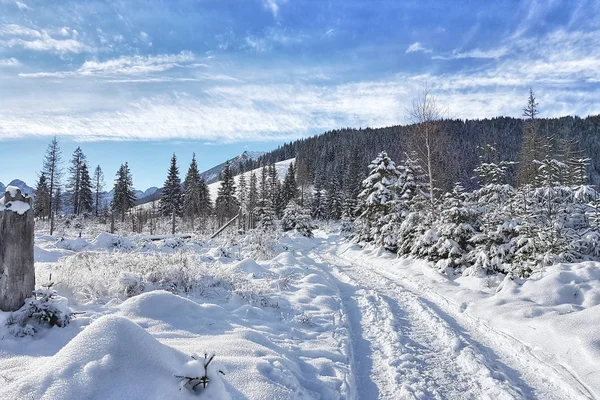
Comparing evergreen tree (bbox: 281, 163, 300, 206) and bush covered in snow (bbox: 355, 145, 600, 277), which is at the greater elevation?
evergreen tree (bbox: 281, 163, 300, 206)

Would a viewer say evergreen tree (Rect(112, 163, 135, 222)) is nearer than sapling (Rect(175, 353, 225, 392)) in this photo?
No

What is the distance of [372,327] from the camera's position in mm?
6578

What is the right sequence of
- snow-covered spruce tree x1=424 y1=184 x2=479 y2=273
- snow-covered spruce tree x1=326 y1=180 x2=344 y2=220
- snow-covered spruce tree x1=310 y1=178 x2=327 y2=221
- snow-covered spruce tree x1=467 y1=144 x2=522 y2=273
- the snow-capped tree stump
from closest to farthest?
the snow-capped tree stump, snow-covered spruce tree x1=467 y1=144 x2=522 y2=273, snow-covered spruce tree x1=424 y1=184 x2=479 y2=273, snow-covered spruce tree x1=326 y1=180 x2=344 y2=220, snow-covered spruce tree x1=310 y1=178 x2=327 y2=221

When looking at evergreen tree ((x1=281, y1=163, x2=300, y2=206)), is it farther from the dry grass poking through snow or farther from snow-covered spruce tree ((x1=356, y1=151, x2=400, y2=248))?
the dry grass poking through snow

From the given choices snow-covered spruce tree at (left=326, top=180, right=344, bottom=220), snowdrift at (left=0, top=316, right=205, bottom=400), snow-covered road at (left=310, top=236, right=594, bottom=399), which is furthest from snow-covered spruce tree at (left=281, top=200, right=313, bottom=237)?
snowdrift at (left=0, top=316, right=205, bottom=400)

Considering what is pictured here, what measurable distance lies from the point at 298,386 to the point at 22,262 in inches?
166

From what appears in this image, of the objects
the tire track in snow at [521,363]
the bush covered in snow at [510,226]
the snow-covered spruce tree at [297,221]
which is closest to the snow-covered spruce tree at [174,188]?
the snow-covered spruce tree at [297,221]

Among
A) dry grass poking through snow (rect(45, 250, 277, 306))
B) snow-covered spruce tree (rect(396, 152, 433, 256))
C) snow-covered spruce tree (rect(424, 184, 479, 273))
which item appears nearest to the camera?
dry grass poking through snow (rect(45, 250, 277, 306))

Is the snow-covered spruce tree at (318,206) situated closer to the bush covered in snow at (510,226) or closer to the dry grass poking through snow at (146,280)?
the bush covered in snow at (510,226)

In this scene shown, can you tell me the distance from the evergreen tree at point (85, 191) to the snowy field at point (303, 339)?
47317mm

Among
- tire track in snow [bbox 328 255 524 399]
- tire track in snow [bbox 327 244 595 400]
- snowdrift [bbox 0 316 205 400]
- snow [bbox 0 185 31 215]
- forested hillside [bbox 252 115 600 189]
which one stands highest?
forested hillside [bbox 252 115 600 189]

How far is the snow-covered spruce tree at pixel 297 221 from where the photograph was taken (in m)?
37.0

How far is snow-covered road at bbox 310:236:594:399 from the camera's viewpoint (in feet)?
13.8

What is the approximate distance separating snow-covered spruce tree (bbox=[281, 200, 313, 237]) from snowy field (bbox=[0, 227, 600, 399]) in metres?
26.9
